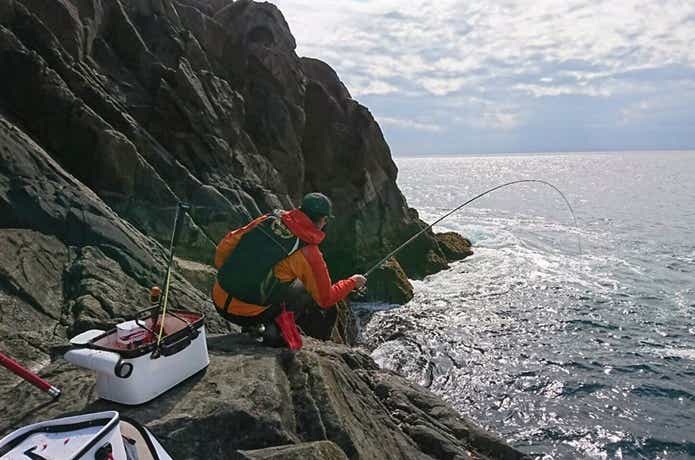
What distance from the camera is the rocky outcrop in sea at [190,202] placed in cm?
527

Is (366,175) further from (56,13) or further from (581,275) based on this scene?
(56,13)

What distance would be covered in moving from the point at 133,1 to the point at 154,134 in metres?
8.85

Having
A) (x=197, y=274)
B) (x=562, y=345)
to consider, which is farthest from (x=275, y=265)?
(x=562, y=345)

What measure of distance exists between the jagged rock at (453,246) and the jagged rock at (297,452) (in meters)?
31.3

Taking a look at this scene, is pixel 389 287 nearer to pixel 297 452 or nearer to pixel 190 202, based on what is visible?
pixel 190 202

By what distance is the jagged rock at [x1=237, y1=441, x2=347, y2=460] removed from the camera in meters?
4.55

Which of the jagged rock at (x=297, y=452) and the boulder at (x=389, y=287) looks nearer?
the jagged rock at (x=297, y=452)

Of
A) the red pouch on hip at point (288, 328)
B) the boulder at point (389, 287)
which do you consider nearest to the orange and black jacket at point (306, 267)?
the red pouch on hip at point (288, 328)

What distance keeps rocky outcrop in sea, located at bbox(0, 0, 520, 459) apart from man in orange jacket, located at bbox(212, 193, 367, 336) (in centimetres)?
62

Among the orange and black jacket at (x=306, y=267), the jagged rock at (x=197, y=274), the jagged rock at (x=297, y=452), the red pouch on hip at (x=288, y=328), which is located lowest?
the jagged rock at (x=197, y=274)

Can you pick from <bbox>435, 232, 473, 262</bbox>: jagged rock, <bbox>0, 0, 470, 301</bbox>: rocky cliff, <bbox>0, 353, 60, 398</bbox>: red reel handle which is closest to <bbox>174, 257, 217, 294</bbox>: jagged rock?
<bbox>0, 0, 470, 301</bbox>: rocky cliff

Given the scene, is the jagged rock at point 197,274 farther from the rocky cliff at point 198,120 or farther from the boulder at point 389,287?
the boulder at point 389,287

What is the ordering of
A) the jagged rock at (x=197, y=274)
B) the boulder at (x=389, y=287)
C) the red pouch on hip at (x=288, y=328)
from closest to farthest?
1. the red pouch on hip at (x=288, y=328)
2. the jagged rock at (x=197, y=274)
3. the boulder at (x=389, y=287)

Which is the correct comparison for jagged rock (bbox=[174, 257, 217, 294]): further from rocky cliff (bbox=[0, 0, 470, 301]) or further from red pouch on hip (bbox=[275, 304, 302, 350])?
red pouch on hip (bbox=[275, 304, 302, 350])
